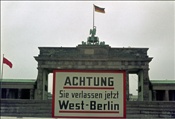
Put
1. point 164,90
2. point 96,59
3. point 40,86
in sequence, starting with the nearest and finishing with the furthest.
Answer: point 96,59
point 40,86
point 164,90

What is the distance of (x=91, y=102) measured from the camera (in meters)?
4.55

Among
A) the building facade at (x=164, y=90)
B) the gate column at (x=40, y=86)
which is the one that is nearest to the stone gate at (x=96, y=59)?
the gate column at (x=40, y=86)

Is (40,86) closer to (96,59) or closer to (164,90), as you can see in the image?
(96,59)

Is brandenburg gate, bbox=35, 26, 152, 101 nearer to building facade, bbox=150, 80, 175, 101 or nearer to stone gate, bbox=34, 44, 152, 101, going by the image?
stone gate, bbox=34, 44, 152, 101

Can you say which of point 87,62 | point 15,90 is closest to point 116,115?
point 87,62

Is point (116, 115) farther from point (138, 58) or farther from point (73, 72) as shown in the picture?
point (138, 58)

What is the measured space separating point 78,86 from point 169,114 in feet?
90.0

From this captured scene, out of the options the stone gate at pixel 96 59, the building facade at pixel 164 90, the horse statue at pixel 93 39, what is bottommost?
the building facade at pixel 164 90

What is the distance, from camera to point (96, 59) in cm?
5172

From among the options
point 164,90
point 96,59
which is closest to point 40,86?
point 96,59

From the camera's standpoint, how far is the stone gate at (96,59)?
51.6 m

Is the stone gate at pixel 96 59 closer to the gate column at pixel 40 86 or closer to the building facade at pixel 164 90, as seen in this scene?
the gate column at pixel 40 86

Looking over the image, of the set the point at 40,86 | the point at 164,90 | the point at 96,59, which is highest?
the point at 96,59

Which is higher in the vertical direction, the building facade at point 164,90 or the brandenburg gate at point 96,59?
the brandenburg gate at point 96,59
